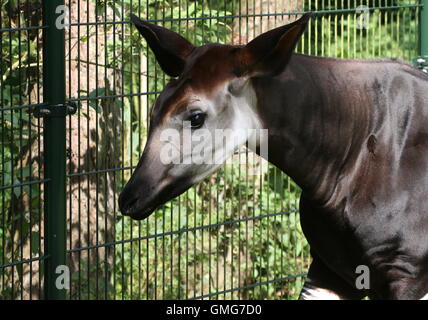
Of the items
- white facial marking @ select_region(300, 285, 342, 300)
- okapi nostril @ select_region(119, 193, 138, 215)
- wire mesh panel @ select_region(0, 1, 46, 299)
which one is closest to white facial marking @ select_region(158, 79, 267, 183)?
okapi nostril @ select_region(119, 193, 138, 215)

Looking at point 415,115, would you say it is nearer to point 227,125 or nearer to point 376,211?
point 376,211

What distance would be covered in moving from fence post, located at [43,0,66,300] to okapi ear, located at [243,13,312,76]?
3.51 feet

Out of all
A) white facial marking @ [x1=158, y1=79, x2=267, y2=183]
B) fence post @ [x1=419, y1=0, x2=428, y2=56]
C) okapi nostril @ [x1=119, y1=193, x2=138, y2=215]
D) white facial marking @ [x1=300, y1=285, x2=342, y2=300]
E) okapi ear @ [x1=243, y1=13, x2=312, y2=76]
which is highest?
fence post @ [x1=419, y1=0, x2=428, y2=56]

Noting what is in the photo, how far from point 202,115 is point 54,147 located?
3.40 feet

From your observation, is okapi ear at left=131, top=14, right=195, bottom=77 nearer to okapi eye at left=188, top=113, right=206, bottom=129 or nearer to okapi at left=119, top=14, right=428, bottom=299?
okapi at left=119, top=14, right=428, bottom=299

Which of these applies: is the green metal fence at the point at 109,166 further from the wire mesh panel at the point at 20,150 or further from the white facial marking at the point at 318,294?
the white facial marking at the point at 318,294

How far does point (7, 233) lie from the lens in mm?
5719

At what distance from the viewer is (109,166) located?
17.8 ft

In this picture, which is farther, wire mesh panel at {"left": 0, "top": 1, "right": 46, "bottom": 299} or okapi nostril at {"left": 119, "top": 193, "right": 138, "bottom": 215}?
wire mesh panel at {"left": 0, "top": 1, "right": 46, "bottom": 299}

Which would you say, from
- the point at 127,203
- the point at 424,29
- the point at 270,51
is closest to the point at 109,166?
the point at 127,203

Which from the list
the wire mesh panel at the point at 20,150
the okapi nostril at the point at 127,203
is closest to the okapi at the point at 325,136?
the okapi nostril at the point at 127,203

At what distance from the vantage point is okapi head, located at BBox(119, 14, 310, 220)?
4.02 meters

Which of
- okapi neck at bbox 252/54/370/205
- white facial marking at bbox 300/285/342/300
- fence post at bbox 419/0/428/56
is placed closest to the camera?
okapi neck at bbox 252/54/370/205

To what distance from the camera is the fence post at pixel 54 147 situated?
4.81 m
